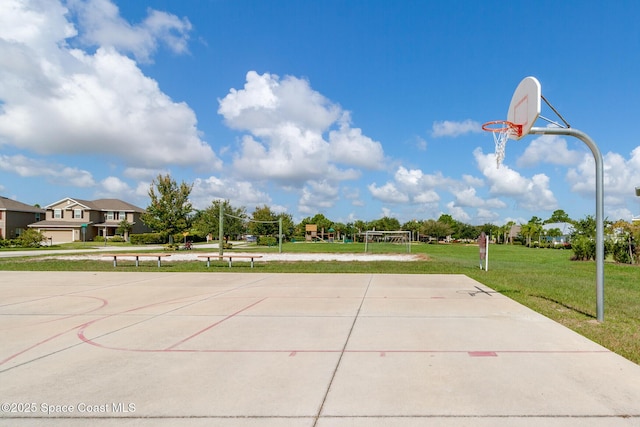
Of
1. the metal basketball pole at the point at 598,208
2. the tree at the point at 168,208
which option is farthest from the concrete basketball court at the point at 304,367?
the tree at the point at 168,208

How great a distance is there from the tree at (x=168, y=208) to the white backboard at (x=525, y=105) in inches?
1322

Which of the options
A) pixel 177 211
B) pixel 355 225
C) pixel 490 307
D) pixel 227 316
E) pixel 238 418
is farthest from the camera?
pixel 355 225

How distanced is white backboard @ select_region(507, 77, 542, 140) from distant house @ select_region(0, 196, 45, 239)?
59.6 m

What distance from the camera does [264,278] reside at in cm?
1534

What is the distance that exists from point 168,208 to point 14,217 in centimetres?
3140

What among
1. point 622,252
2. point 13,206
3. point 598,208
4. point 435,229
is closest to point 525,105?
point 598,208

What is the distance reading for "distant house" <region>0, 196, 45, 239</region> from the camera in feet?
171

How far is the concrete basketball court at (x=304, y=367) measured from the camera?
3689 millimetres

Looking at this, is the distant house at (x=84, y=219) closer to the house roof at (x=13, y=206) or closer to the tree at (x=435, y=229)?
the house roof at (x=13, y=206)

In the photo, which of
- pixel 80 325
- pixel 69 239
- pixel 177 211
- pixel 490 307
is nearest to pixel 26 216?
pixel 69 239

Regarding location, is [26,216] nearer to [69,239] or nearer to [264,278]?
[69,239]

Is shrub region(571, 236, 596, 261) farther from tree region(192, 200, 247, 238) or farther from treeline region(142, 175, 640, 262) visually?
tree region(192, 200, 247, 238)

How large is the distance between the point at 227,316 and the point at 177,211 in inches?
1276

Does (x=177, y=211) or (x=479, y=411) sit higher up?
(x=177, y=211)
